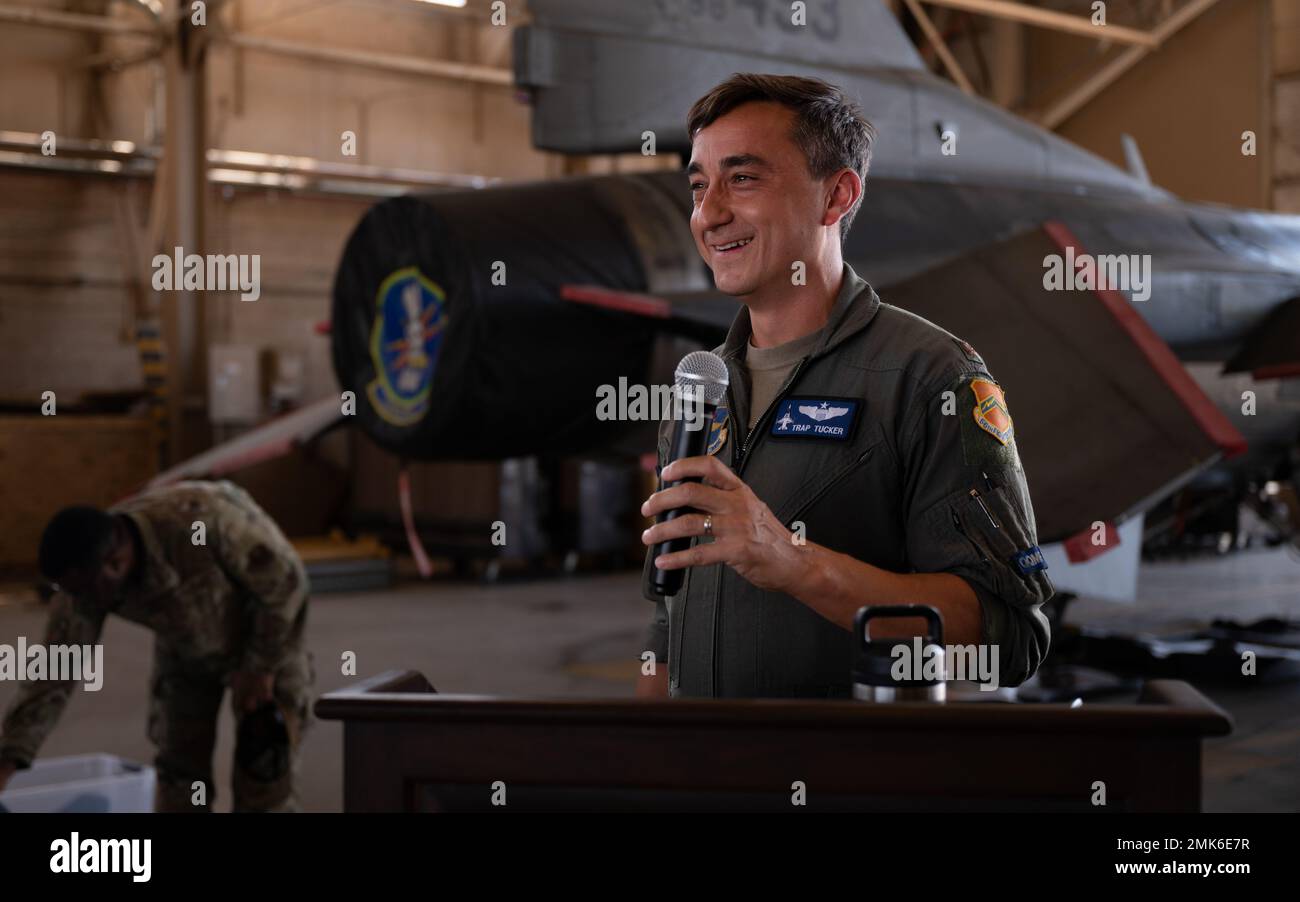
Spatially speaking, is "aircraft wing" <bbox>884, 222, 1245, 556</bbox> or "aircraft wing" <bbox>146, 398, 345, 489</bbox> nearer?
"aircraft wing" <bbox>884, 222, 1245, 556</bbox>

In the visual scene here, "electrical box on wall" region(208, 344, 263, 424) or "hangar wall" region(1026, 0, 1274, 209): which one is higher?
"hangar wall" region(1026, 0, 1274, 209)

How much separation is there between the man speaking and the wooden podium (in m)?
0.39

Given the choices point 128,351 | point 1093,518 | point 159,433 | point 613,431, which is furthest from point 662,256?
point 128,351

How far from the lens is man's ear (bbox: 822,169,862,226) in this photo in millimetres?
1708

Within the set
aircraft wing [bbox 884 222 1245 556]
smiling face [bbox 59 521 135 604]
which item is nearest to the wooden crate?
smiling face [bbox 59 521 135 604]

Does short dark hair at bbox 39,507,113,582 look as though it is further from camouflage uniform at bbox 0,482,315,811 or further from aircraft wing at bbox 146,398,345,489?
aircraft wing at bbox 146,398,345,489

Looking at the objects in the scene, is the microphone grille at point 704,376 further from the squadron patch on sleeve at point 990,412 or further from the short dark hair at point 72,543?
the short dark hair at point 72,543

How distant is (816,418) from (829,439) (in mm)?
34

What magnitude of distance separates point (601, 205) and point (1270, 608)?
7841 millimetres

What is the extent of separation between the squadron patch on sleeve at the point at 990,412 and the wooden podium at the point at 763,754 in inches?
20.2

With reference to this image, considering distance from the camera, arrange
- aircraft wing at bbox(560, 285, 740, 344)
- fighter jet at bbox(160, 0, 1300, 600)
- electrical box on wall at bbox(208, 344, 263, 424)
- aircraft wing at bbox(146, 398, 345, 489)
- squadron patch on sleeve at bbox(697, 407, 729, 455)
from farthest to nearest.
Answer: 1. electrical box on wall at bbox(208, 344, 263, 424)
2. aircraft wing at bbox(146, 398, 345, 489)
3. aircraft wing at bbox(560, 285, 740, 344)
4. fighter jet at bbox(160, 0, 1300, 600)
5. squadron patch on sleeve at bbox(697, 407, 729, 455)

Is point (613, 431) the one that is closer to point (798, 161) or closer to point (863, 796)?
point (798, 161)

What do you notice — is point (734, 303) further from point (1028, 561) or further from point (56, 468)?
point (56, 468)
